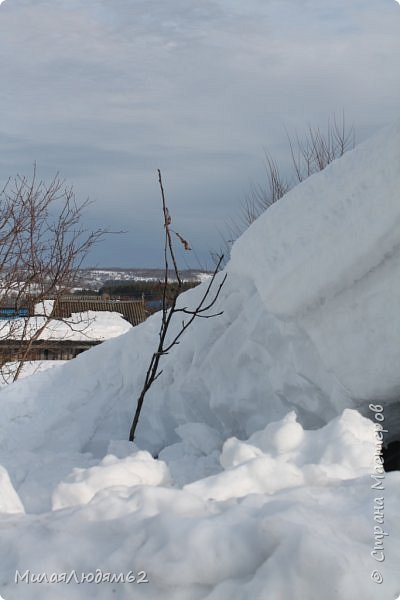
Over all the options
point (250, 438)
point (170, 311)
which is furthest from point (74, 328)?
point (250, 438)

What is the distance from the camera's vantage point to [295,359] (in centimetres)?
379

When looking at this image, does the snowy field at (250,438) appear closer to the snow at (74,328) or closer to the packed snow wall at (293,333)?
the packed snow wall at (293,333)

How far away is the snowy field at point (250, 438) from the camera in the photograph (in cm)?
188

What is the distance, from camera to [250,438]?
3148mm

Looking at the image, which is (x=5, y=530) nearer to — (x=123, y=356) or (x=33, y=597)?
(x=33, y=597)

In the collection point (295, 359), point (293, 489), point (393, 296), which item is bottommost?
point (293, 489)

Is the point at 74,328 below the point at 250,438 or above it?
below

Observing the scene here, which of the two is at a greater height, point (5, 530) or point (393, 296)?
point (393, 296)

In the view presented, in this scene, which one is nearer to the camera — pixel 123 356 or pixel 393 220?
pixel 393 220

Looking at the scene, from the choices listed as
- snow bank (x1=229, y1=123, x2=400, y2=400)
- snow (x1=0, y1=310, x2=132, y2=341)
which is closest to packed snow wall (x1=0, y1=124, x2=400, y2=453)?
snow bank (x1=229, y1=123, x2=400, y2=400)

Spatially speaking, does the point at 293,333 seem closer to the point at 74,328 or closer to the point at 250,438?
the point at 250,438

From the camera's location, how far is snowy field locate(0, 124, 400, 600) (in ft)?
6.16

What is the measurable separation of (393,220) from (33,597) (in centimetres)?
227

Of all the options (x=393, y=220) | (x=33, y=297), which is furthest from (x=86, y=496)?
(x=33, y=297)
